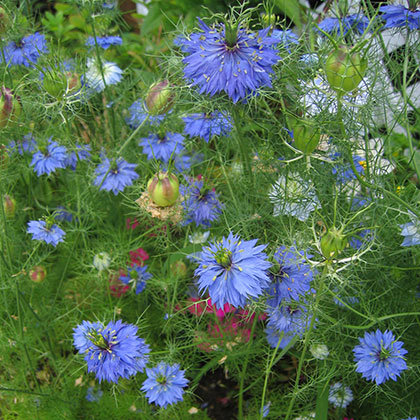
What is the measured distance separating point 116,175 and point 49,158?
0.20 metres

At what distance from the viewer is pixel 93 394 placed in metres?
1.45

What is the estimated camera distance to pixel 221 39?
3.16ft

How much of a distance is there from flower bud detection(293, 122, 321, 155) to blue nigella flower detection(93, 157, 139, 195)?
22.2 inches

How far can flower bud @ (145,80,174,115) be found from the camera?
1242 mm

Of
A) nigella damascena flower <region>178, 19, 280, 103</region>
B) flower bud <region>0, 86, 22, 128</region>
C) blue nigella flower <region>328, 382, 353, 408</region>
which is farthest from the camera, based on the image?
blue nigella flower <region>328, 382, 353, 408</region>

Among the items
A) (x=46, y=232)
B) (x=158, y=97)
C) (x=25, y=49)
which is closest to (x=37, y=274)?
(x=46, y=232)

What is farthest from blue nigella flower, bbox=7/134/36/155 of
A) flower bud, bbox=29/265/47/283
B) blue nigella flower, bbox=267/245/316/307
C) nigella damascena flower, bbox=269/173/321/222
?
blue nigella flower, bbox=267/245/316/307

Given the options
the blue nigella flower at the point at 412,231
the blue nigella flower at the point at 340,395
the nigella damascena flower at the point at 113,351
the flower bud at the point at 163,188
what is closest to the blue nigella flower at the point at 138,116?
the flower bud at the point at 163,188

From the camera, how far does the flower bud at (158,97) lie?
48.9 inches

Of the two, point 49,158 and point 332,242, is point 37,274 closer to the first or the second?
point 49,158

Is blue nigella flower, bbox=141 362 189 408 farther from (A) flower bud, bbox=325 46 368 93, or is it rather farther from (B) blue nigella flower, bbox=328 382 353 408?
(A) flower bud, bbox=325 46 368 93

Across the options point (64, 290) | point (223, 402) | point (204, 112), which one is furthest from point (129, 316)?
point (204, 112)

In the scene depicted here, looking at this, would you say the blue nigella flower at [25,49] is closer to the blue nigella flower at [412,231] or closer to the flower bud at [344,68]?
the flower bud at [344,68]

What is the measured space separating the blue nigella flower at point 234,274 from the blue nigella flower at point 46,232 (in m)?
0.58
